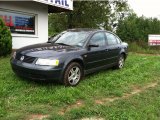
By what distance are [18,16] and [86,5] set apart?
895 centimetres

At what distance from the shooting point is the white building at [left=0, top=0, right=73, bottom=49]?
1236 cm

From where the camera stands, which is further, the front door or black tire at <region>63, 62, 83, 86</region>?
the front door

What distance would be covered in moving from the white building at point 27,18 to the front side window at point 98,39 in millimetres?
5293

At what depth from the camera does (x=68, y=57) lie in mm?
6203

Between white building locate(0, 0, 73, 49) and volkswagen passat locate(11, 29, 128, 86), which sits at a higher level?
white building locate(0, 0, 73, 49)

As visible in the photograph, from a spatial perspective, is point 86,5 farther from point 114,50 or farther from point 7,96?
point 7,96

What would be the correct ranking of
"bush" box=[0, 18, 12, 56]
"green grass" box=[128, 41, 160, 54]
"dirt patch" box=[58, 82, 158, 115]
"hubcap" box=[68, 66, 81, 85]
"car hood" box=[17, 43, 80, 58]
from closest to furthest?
"dirt patch" box=[58, 82, 158, 115] → "car hood" box=[17, 43, 80, 58] → "hubcap" box=[68, 66, 81, 85] → "bush" box=[0, 18, 12, 56] → "green grass" box=[128, 41, 160, 54]

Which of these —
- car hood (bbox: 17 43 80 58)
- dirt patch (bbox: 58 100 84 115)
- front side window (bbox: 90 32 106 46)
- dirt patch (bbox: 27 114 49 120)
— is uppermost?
front side window (bbox: 90 32 106 46)

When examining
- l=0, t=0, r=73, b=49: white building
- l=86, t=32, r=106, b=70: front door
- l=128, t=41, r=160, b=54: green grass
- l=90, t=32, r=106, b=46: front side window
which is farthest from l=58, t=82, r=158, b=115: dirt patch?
l=128, t=41, r=160, b=54: green grass

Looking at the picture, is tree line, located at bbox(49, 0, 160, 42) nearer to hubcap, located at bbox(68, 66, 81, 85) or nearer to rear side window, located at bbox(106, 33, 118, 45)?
rear side window, located at bbox(106, 33, 118, 45)

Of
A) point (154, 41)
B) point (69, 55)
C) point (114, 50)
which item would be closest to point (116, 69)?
point (114, 50)

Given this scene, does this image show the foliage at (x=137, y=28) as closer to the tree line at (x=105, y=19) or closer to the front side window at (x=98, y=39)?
the tree line at (x=105, y=19)

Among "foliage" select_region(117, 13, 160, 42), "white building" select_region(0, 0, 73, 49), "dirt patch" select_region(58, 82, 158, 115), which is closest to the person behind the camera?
"dirt patch" select_region(58, 82, 158, 115)

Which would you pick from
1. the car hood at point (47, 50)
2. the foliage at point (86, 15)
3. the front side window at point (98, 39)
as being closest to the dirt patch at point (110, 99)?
the car hood at point (47, 50)
